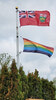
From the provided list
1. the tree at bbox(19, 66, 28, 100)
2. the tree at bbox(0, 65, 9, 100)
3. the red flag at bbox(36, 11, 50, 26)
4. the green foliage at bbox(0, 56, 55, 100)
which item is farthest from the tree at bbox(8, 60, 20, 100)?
the red flag at bbox(36, 11, 50, 26)

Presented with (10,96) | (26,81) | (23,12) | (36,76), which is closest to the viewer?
(10,96)

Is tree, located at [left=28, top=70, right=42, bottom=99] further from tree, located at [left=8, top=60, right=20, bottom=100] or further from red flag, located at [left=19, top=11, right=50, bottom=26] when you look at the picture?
red flag, located at [left=19, top=11, right=50, bottom=26]

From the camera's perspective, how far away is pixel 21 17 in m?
22.2

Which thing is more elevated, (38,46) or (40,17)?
(40,17)

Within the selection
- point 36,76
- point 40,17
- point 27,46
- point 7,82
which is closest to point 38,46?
point 27,46

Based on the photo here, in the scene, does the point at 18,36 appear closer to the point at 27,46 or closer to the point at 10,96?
the point at 27,46

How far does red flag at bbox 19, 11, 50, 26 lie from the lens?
2208cm

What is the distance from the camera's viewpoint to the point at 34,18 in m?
22.7

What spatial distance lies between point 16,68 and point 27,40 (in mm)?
2638

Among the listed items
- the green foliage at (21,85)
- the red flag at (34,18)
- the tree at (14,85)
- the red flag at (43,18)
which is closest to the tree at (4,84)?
the green foliage at (21,85)

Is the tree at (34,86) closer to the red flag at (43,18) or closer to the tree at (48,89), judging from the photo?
the tree at (48,89)

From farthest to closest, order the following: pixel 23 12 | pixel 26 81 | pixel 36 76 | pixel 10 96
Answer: pixel 36 76 → pixel 26 81 → pixel 23 12 → pixel 10 96

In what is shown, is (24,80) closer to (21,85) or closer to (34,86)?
(34,86)

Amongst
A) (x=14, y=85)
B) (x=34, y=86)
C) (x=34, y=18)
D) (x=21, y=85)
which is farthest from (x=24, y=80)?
(x=34, y=18)
